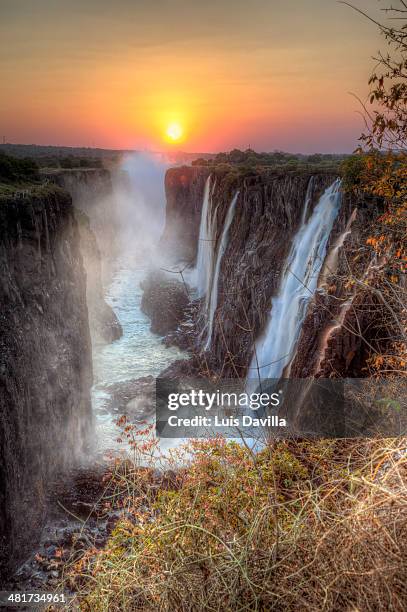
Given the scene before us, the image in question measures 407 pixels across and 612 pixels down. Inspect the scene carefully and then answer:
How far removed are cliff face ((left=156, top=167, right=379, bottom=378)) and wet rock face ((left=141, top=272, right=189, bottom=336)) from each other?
2.52 meters

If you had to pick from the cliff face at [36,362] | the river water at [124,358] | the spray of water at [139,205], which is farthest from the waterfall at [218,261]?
the spray of water at [139,205]

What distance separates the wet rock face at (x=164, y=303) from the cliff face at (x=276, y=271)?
252 cm

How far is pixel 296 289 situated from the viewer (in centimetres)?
2078

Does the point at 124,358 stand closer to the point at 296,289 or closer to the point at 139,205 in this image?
the point at 296,289

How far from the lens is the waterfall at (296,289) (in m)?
19.3

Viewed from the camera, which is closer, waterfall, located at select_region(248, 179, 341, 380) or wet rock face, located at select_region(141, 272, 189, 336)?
waterfall, located at select_region(248, 179, 341, 380)

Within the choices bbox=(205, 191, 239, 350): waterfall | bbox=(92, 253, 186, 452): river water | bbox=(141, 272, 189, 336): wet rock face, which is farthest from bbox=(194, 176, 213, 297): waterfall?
bbox=(92, 253, 186, 452): river water

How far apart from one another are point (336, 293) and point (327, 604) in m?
12.2

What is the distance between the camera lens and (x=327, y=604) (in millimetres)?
4438

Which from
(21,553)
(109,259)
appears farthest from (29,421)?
(109,259)

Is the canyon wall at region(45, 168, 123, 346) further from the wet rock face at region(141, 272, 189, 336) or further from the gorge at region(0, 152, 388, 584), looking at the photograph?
the wet rock face at region(141, 272, 189, 336)

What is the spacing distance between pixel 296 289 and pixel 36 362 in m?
10.6

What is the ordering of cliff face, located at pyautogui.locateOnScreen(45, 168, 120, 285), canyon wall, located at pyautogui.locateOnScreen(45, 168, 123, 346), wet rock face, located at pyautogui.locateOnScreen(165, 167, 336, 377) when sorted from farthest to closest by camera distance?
cliff face, located at pyautogui.locateOnScreen(45, 168, 120, 285) → canyon wall, located at pyautogui.locateOnScreen(45, 168, 123, 346) → wet rock face, located at pyautogui.locateOnScreen(165, 167, 336, 377)

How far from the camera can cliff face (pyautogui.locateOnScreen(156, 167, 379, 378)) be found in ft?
47.3
